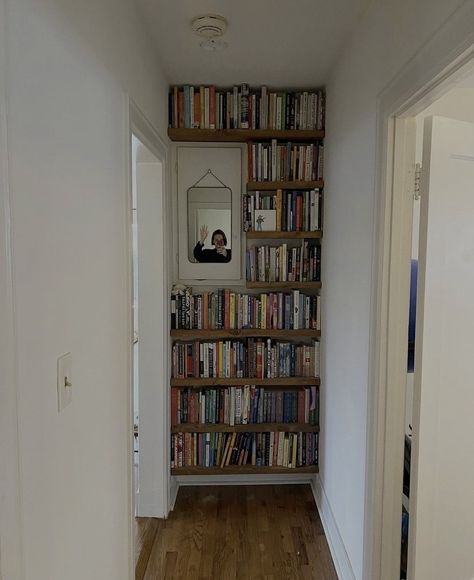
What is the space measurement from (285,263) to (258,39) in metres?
1.17

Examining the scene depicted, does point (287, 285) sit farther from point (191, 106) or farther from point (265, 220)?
point (191, 106)

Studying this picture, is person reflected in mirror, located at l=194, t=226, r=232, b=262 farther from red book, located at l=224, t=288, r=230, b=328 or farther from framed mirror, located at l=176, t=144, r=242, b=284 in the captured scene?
red book, located at l=224, t=288, r=230, b=328

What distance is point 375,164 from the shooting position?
1578 millimetres

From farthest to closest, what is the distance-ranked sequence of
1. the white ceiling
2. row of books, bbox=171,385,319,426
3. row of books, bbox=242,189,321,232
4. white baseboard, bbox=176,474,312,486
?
white baseboard, bbox=176,474,312,486
row of books, bbox=171,385,319,426
row of books, bbox=242,189,321,232
the white ceiling

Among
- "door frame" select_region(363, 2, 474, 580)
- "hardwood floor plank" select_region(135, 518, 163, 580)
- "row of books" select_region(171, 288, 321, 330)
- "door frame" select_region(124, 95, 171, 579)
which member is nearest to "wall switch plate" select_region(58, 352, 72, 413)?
"door frame" select_region(124, 95, 171, 579)

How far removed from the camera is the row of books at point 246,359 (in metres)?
2.66

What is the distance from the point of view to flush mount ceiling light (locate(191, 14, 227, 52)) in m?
1.78

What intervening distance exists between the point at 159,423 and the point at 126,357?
3.32 feet

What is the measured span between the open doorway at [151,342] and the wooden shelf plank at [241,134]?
200 mm

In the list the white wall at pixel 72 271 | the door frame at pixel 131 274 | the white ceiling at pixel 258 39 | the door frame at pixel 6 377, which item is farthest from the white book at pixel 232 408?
the door frame at pixel 6 377

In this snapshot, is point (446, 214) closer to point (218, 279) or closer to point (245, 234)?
point (245, 234)

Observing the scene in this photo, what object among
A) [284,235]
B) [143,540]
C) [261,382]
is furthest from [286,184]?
[143,540]

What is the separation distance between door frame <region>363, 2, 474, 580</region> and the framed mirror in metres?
1.25

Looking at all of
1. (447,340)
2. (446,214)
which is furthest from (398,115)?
(447,340)
